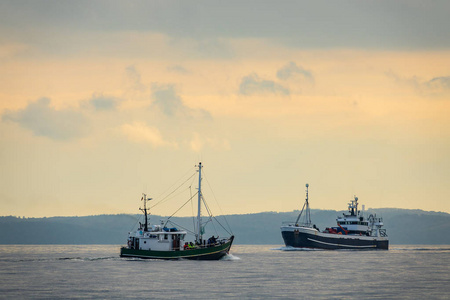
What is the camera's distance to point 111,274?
87812 mm

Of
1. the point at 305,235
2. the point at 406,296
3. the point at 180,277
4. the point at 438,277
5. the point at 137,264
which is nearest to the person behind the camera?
the point at 406,296

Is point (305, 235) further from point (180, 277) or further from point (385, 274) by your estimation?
point (180, 277)

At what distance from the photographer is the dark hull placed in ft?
577

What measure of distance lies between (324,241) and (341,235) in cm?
549

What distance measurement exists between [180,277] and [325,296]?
72.1 feet

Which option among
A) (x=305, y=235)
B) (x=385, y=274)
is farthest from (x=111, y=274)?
(x=305, y=235)

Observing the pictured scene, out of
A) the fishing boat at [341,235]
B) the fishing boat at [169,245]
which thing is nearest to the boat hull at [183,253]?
the fishing boat at [169,245]

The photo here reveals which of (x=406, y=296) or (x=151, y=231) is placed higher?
(x=151, y=231)

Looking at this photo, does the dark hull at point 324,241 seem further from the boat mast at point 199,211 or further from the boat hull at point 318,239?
the boat mast at point 199,211

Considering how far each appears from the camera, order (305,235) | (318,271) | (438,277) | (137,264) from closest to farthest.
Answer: (438,277) → (318,271) → (137,264) → (305,235)

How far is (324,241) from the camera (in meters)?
178

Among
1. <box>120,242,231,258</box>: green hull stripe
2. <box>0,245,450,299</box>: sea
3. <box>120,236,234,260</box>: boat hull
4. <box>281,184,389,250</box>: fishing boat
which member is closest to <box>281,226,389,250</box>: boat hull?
<box>281,184,389,250</box>: fishing boat

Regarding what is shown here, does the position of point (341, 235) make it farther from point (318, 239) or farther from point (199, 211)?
point (199, 211)

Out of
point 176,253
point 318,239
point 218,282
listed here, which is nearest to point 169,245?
point 176,253
